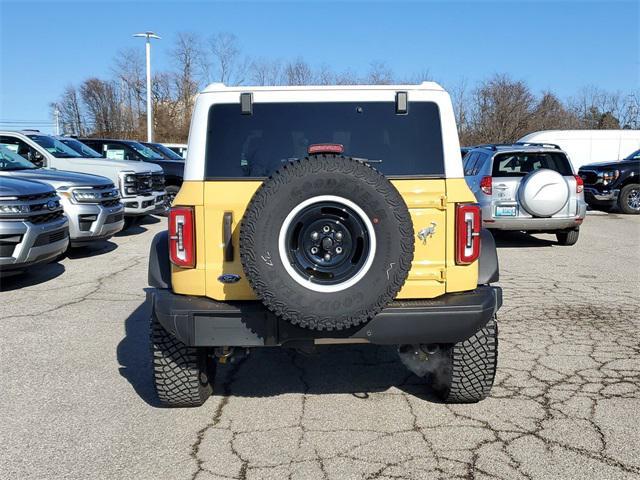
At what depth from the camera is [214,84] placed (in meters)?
3.73

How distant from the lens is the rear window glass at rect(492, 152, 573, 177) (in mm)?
10376

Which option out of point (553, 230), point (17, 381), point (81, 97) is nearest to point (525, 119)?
point (553, 230)

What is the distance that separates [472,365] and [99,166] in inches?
398

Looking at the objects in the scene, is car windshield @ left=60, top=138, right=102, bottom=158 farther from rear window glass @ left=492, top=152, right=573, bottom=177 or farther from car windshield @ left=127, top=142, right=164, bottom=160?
rear window glass @ left=492, top=152, right=573, bottom=177

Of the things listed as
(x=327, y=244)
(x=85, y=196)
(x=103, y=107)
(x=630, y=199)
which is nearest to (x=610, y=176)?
(x=630, y=199)

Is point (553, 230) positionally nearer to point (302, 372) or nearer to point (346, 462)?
point (302, 372)

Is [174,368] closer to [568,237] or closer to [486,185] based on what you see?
[486,185]

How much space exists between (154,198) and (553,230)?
785 centimetres

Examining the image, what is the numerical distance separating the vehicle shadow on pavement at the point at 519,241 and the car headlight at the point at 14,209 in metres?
7.74

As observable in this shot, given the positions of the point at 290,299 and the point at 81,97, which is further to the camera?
the point at 81,97

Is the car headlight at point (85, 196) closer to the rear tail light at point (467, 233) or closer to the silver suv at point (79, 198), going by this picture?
the silver suv at point (79, 198)

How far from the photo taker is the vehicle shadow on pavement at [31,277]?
758 cm

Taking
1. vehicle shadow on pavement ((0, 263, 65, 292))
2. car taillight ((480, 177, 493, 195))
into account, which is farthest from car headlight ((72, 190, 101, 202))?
car taillight ((480, 177, 493, 195))

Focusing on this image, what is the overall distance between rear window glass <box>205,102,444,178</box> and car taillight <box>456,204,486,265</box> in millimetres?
318
